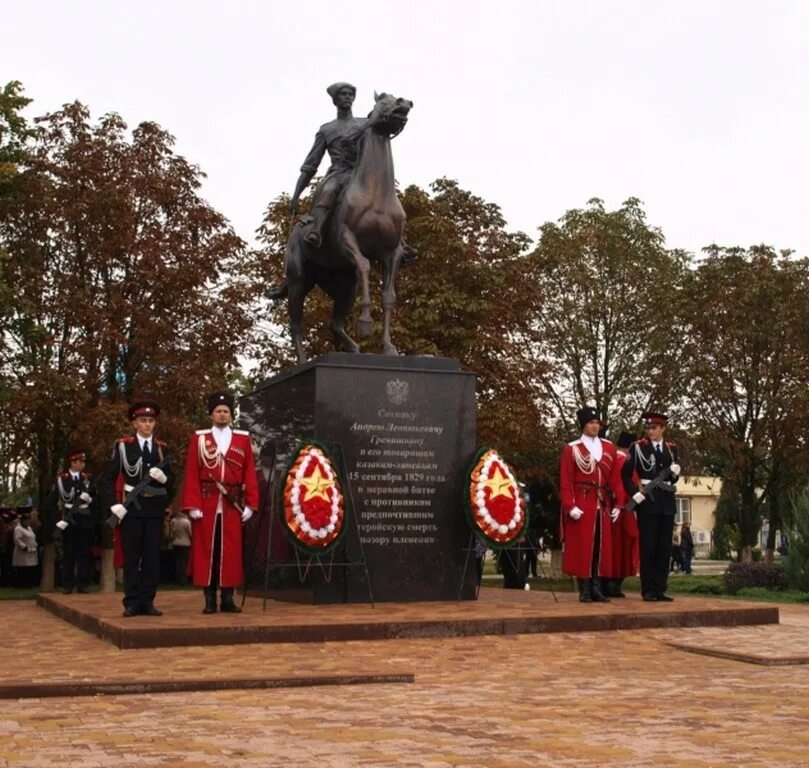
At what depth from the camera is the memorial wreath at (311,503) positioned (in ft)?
38.8

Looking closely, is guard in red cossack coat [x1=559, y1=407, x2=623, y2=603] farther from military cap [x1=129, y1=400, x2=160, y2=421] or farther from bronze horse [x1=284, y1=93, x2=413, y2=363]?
military cap [x1=129, y1=400, x2=160, y2=421]

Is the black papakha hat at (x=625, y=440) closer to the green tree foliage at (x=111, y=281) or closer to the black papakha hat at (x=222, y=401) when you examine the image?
the black papakha hat at (x=222, y=401)

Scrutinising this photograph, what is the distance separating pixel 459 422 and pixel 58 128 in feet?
52.6

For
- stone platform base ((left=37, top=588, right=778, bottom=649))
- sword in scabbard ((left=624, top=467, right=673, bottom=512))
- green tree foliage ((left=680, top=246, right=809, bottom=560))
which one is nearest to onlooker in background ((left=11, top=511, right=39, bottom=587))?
stone platform base ((left=37, top=588, right=778, bottom=649))

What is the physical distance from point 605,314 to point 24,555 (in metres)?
18.9

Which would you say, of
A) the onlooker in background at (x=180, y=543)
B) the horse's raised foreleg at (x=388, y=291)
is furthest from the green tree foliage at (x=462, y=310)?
the horse's raised foreleg at (x=388, y=291)

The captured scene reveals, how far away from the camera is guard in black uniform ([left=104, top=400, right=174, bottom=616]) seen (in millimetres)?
11570

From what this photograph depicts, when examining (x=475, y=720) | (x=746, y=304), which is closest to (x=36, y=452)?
(x=746, y=304)

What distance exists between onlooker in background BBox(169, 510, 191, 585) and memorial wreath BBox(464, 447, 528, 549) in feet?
39.7

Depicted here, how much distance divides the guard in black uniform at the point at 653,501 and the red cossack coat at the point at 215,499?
4020 millimetres

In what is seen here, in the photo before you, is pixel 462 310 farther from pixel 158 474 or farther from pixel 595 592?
pixel 158 474

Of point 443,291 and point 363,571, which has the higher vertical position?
point 443,291

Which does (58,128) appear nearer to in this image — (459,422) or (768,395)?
(459,422)

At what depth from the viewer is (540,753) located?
5.77m
